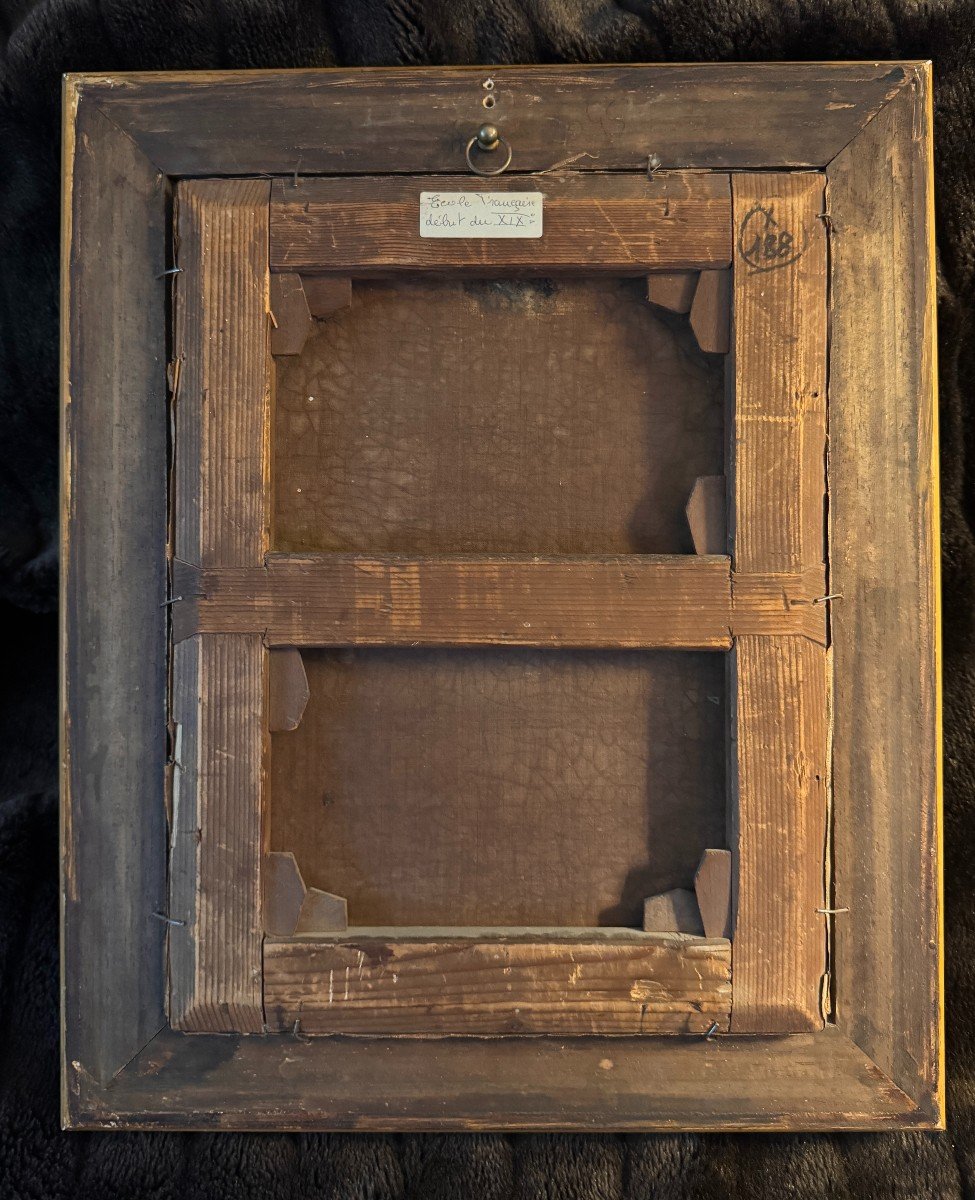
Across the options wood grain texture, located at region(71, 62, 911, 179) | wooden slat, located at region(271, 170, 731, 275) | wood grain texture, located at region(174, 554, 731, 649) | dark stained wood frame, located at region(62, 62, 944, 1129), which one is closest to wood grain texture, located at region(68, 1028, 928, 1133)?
dark stained wood frame, located at region(62, 62, 944, 1129)

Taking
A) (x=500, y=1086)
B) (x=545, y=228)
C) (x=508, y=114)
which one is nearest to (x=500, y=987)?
(x=500, y=1086)

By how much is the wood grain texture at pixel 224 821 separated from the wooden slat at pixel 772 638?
0.49 m

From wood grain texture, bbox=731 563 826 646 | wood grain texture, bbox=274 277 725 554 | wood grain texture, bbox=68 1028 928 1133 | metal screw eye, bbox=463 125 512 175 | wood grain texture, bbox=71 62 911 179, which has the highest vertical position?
wood grain texture, bbox=71 62 911 179

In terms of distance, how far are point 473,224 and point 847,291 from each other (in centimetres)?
39

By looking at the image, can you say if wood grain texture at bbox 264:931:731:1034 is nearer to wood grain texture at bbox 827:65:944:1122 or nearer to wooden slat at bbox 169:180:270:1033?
wooden slat at bbox 169:180:270:1033

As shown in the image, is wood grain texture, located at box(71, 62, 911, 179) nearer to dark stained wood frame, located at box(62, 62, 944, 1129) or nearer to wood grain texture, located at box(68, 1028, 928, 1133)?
dark stained wood frame, located at box(62, 62, 944, 1129)

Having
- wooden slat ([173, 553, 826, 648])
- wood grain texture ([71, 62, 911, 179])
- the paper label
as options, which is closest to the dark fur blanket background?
wood grain texture ([71, 62, 911, 179])

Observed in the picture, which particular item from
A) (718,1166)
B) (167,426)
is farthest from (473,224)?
(718,1166)

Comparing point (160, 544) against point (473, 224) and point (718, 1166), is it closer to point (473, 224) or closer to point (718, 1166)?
point (473, 224)

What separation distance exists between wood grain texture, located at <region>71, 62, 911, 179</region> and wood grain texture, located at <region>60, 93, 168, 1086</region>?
0.06 meters

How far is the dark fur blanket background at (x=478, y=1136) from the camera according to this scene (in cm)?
89

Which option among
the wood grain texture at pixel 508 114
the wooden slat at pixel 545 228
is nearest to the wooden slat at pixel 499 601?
the wooden slat at pixel 545 228

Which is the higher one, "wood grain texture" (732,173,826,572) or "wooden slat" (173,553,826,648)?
"wood grain texture" (732,173,826,572)

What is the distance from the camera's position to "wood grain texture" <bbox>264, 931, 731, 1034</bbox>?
0.81 m
